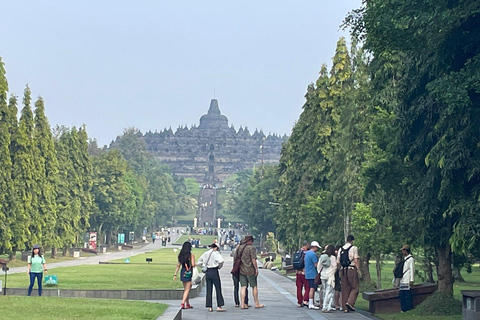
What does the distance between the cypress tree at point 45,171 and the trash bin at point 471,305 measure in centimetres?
4433

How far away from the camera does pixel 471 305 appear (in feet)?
55.4

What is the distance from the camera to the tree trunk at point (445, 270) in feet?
70.0

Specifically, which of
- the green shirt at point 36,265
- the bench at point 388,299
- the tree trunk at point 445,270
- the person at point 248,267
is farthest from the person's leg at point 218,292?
the green shirt at point 36,265

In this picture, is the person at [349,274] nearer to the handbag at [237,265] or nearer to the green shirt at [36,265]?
the handbag at [237,265]

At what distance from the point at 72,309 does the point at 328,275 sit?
705 cm

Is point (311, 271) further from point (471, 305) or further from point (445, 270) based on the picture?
point (471, 305)

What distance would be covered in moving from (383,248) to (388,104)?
20.6 ft

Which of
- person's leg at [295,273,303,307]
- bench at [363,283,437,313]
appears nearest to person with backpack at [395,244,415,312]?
bench at [363,283,437,313]

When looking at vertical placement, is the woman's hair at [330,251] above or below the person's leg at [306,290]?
above

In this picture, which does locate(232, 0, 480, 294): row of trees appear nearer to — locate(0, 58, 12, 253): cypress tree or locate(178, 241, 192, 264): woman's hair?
locate(178, 241, 192, 264): woman's hair

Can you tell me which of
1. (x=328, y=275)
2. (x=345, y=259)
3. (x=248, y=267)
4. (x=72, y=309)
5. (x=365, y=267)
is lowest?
(x=72, y=309)

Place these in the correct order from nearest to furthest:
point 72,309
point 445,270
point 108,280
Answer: point 72,309, point 445,270, point 108,280

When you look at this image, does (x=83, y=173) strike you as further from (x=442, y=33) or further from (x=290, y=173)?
(x=442, y=33)

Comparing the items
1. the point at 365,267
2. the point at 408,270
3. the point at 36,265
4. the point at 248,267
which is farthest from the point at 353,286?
the point at 365,267
